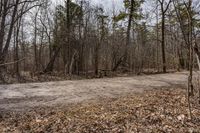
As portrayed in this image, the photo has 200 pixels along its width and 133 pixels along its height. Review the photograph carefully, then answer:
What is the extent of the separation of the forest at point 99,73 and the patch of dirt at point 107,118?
22 mm

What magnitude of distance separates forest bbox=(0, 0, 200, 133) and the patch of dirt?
22 millimetres

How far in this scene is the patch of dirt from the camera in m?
5.13

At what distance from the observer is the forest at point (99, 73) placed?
18.5 feet

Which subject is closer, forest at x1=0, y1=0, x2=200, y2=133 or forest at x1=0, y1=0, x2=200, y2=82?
forest at x1=0, y1=0, x2=200, y2=133

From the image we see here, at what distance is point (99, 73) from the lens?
18703 millimetres

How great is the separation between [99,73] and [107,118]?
42.9 feet

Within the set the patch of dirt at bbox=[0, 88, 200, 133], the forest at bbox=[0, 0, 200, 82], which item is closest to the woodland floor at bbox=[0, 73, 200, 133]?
the patch of dirt at bbox=[0, 88, 200, 133]

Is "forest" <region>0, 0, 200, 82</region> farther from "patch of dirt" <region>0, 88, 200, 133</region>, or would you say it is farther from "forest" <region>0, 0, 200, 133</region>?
"patch of dirt" <region>0, 88, 200, 133</region>

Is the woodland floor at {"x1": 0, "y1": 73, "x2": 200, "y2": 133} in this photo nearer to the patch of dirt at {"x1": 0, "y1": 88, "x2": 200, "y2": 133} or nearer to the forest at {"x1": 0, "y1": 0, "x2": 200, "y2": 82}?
the patch of dirt at {"x1": 0, "y1": 88, "x2": 200, "y2": 133}

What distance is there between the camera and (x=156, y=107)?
6.63 m

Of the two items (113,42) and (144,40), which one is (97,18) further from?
(144,40)

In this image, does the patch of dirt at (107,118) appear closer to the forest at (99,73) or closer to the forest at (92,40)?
the forest at (99,73)

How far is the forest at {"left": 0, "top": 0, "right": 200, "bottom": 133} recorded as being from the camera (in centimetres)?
564

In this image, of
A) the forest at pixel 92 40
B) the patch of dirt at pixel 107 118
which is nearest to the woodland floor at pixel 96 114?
the patch of dirt at pixel 107 118
